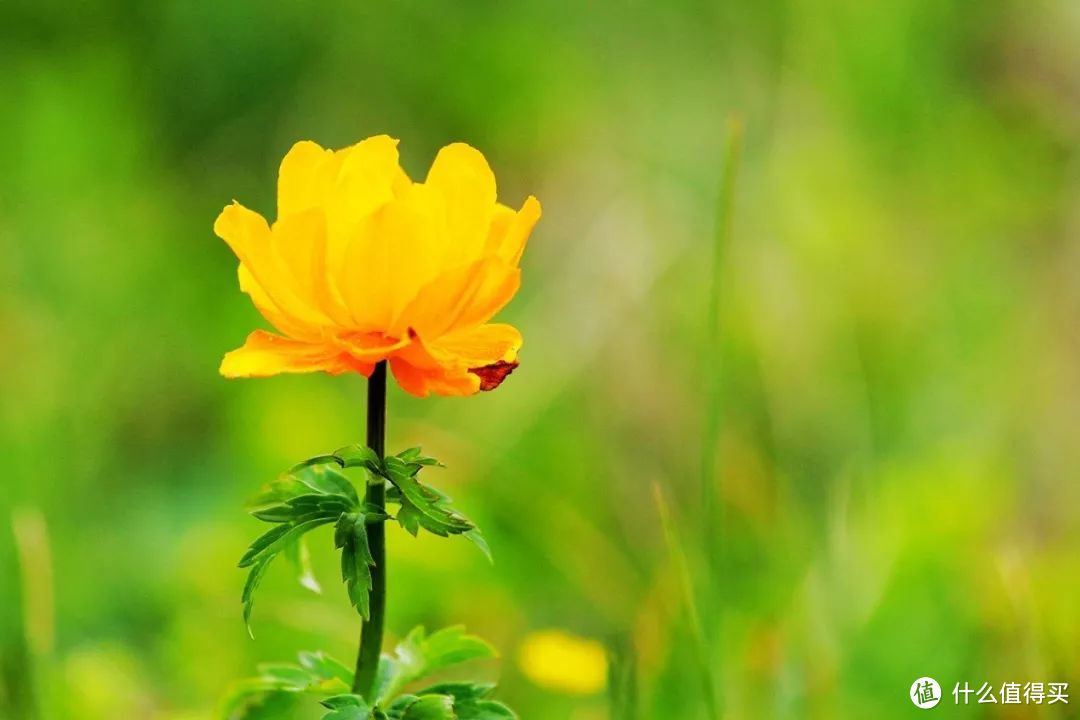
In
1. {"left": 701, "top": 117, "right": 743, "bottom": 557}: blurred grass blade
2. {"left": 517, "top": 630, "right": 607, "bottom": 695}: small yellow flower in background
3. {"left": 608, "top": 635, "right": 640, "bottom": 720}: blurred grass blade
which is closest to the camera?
{"left": 608, "top": 635, "right": 640, "bottom": 720}: blurred grass blade

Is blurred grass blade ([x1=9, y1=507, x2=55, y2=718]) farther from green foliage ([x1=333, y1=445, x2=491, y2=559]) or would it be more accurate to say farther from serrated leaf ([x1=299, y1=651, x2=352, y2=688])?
green foliage ([x1=333, y1=445, x2=491, y2=559])

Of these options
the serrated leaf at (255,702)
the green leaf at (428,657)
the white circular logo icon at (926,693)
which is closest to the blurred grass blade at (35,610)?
the serrated leaf at (255,702)

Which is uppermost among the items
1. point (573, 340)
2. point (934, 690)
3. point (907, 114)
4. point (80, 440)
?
point (907, 114)

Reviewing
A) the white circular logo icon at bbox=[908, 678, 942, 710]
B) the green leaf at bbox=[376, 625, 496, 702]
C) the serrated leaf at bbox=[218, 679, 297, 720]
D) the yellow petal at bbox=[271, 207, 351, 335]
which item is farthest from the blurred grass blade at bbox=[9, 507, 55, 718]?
the white circular logo icon at bbox=[908, 678, 942, 710]

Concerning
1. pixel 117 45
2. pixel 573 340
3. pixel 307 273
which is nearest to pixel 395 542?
pixel 573 340

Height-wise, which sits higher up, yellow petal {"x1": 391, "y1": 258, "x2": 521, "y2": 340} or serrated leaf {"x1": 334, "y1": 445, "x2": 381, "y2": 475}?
yellow petal {"x1": 391, "y1": 258, "x2": 521, "y2": 340}

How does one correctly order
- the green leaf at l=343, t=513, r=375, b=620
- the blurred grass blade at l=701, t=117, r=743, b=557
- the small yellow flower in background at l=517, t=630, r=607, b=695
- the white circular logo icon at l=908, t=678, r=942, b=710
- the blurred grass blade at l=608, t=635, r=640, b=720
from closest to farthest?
the green leaf at l=343, t=513, r=375, b=620, the blurred grass blade at l=608, t=635, r=640, b=720, the blurred grass blade at l=701, t=117, r=743, b=557, the small yellow flower in background at l=517, t=630, r=607, b=695, the white circular logo icon at l=908, t=678, r=942, b=710

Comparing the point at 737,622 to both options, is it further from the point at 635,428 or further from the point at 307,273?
the point at 307,273
